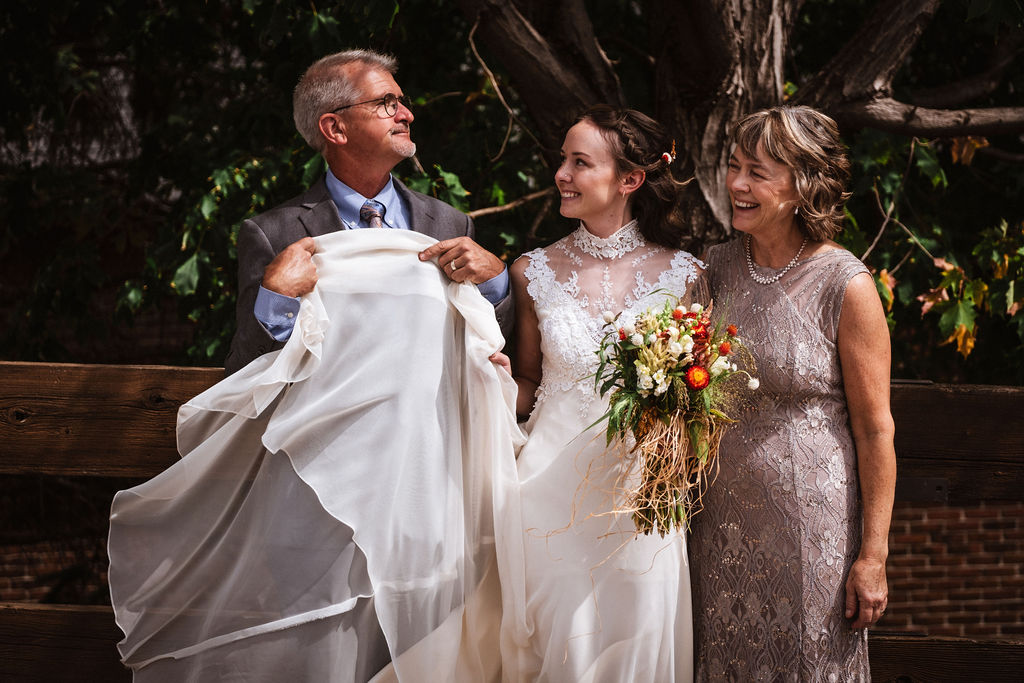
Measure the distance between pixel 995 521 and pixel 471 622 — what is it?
6.51 meters

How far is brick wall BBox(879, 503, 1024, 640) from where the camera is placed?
25.3 ft

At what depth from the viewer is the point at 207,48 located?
5.07 meters

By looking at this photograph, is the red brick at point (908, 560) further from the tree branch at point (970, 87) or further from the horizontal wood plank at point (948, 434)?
the horizontal wood plank at point (948, 434)

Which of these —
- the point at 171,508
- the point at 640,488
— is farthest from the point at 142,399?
the point at 640,488

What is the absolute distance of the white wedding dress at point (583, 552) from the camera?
2678 mm

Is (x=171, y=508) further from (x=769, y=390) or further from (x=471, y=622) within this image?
(x=769, y=390)

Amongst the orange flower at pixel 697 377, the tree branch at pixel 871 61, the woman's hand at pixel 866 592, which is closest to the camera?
the orange flower at pixel 697 377

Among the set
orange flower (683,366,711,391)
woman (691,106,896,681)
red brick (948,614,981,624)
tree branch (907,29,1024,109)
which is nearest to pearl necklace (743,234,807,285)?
woman (691,106,896,681)

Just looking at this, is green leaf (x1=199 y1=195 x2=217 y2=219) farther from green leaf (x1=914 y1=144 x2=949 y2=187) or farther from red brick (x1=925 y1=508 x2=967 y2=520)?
red brick (x1=925 y1=508 x2=967 y2=520)

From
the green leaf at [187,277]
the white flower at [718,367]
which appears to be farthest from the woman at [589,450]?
the green leaf at [187,277]

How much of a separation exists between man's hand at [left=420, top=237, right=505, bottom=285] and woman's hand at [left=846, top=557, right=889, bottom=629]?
134 cm

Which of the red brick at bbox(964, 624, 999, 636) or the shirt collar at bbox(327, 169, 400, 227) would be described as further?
the red brick at bbox(964, 624, 999, 636)

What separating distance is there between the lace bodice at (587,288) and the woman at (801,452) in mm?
284

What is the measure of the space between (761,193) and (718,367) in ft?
1.84
